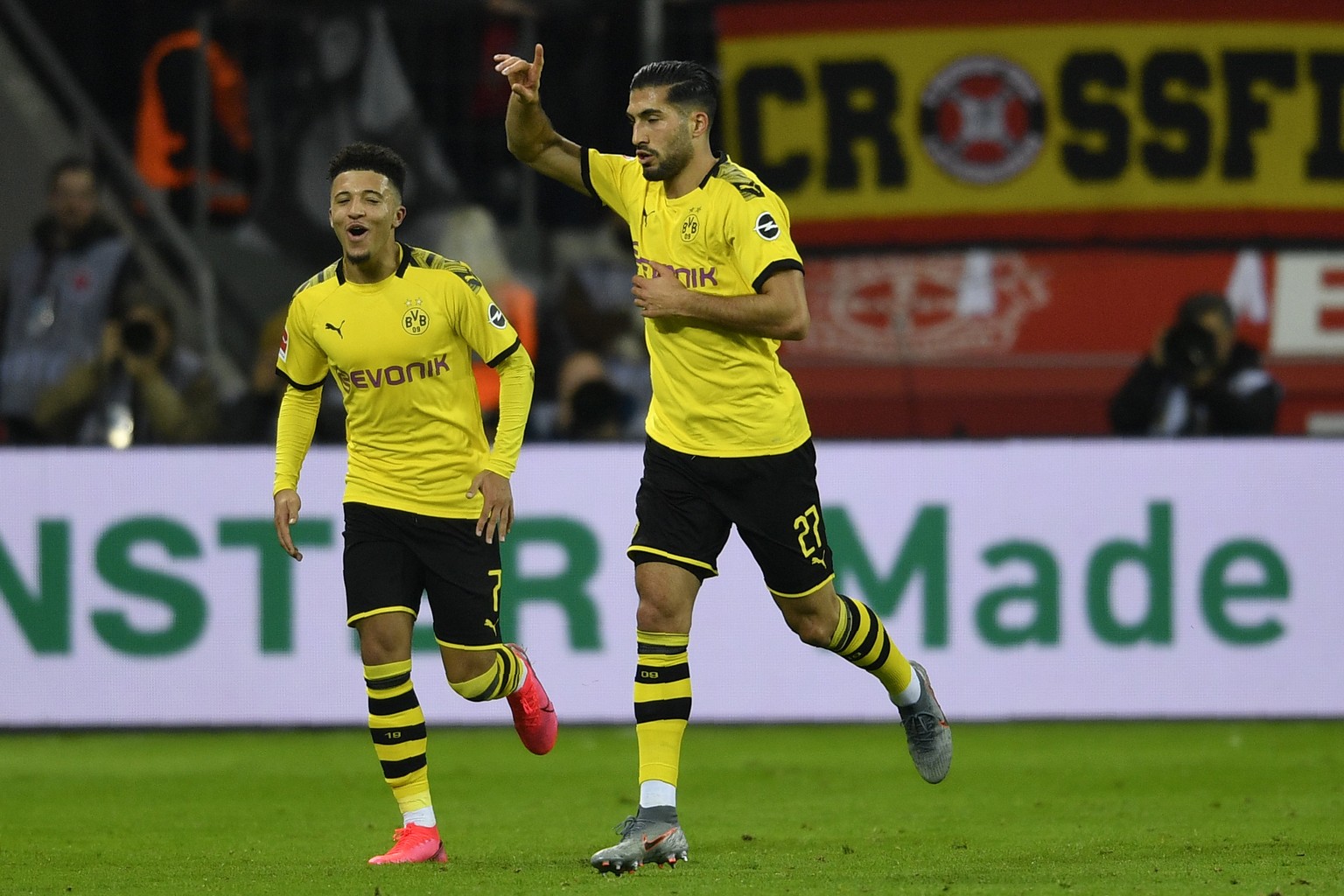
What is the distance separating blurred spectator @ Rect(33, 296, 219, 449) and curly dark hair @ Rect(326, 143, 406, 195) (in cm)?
412

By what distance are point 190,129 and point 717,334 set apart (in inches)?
296

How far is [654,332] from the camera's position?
6246 millimetres

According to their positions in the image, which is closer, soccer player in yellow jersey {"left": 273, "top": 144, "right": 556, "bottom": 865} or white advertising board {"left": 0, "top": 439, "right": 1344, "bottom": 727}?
soccer player in yellow jersey {"left": 273, "top": 144, "right": 556, "bottom": 865}

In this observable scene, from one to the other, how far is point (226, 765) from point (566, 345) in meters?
3.76

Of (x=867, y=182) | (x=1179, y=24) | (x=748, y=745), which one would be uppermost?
(x=1179, y=24)

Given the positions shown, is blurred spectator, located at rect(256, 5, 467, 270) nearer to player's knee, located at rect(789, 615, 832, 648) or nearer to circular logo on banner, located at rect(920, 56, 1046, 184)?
circular logo on banner, located at rect(920, 56, 1046, 184)

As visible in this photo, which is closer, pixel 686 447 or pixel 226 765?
pixel 686 447

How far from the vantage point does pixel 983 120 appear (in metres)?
12.1

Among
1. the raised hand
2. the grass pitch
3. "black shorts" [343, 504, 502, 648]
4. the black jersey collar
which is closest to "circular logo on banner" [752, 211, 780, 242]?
the black jersey collar

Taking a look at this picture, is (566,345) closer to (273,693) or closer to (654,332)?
(273,693)

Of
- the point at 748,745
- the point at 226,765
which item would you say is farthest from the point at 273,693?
the point at 748,745

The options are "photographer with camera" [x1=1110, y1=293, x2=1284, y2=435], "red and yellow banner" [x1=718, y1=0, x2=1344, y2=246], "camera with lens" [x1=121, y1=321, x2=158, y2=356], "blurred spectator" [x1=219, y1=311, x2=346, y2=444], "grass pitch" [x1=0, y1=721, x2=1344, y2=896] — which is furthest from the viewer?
"red and yellow banner" [x1=718, y1=0, x2=1344, y2=246]

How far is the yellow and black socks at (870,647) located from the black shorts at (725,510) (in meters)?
0.24

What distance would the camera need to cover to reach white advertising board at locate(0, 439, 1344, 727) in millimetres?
9641
